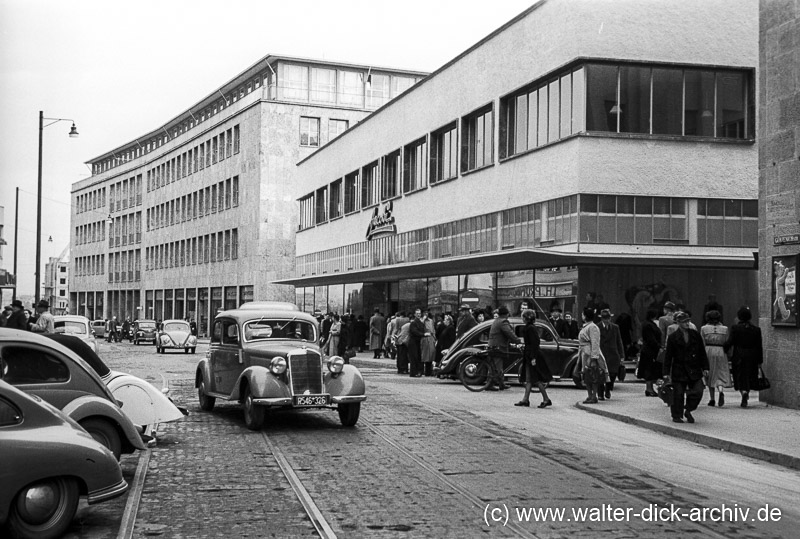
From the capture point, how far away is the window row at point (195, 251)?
77.3 metres

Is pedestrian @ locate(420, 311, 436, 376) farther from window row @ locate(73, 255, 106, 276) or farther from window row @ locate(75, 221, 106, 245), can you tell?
window row @ locate(75, 221, 106, 245)

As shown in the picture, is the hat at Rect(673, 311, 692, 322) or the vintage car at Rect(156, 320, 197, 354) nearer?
the hat at Rect(673, 311, 692, 322)

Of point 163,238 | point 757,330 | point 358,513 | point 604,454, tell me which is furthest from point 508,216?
point 163,238

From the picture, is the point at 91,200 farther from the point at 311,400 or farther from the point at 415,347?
the point at 311,400

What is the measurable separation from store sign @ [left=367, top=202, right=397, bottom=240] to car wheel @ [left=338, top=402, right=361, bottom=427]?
32.0 metres

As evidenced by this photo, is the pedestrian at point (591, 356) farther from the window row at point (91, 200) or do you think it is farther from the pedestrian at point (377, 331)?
the window row at point (91, 200)

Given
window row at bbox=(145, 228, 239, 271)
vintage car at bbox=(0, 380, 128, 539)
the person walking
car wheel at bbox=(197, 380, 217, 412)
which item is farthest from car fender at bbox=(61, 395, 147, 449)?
window row at bbox=(145, 228, 239, 271)

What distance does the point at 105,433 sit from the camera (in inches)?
374

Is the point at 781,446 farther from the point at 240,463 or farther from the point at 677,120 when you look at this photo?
the point at 677,120

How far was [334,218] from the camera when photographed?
57344 mm

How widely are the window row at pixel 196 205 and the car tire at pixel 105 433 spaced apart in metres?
67.0

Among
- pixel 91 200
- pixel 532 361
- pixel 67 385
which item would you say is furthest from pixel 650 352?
pixel 91 200

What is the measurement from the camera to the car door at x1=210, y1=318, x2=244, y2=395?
15.3m

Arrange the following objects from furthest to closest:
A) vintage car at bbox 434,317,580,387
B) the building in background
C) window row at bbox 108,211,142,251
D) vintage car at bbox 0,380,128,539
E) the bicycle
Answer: window row at bbox 108,211,142,251
vintage car at bbox 434,317,580,387
the bicycle
the building in background
vintage car at bbox 0,380,128,539
